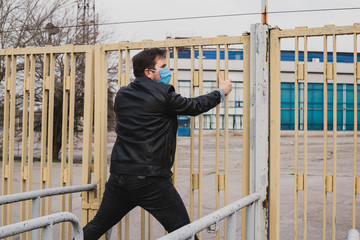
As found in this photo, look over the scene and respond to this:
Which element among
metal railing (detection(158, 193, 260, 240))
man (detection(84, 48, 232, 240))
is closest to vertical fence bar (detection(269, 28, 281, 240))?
metal railing (detection(158, 193, 260, 240))

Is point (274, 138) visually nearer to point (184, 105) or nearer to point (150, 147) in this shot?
point (184, 105)

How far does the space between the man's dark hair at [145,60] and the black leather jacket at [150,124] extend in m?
0.11

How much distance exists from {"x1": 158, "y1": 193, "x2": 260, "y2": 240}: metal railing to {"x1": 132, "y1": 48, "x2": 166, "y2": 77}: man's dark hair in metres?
1.17

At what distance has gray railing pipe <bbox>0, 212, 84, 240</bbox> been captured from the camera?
2098mm

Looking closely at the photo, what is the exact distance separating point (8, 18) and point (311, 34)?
16.4m

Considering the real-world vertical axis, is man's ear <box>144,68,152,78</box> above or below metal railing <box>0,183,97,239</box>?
above

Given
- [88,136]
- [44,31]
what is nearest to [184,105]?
[88,136]

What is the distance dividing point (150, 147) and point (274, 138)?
1.01m

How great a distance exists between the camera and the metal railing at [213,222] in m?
1.88

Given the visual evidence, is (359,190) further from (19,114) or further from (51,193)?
(19,114)

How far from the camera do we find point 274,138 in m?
3.30

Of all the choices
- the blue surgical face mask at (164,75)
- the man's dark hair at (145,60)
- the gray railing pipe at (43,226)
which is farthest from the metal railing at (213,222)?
the man's dark hair at (145,60)

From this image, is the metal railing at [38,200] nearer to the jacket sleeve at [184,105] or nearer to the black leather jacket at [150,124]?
the black leather jacket at [150,124]

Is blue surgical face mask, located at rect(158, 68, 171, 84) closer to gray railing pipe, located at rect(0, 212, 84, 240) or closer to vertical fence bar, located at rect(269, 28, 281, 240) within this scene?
vertical fence bar, located at rect(269, 28, 281, 240)
